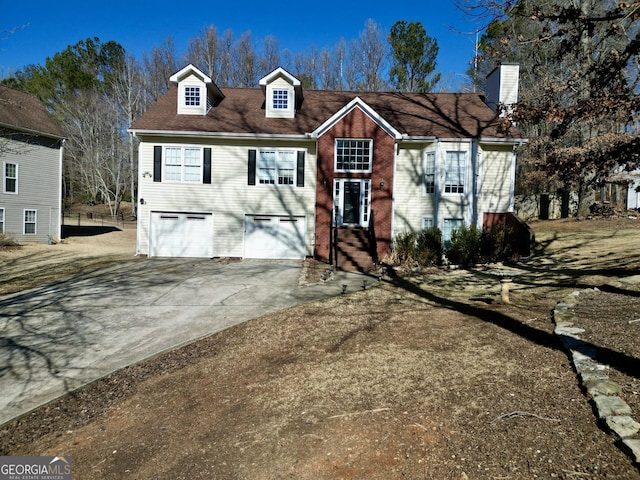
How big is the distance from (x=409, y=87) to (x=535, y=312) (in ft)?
102

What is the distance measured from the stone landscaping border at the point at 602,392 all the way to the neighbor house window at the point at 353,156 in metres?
12.2

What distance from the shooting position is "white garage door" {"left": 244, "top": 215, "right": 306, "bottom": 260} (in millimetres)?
18703

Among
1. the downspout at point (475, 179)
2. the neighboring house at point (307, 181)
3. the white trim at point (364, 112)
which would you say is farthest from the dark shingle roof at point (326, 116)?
the white trim at point (364, 112)

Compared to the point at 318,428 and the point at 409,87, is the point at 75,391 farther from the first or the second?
the point at 409,87

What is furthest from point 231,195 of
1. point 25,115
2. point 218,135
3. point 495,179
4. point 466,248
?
point 25,115

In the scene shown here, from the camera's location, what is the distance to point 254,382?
6520 millimetres

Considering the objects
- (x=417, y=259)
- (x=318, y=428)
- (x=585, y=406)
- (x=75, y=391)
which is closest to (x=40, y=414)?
(x=75, y=391)

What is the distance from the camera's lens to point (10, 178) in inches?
876

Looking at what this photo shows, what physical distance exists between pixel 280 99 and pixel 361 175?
5454 mm

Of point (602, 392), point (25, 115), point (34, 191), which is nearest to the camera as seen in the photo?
point (602, 392)

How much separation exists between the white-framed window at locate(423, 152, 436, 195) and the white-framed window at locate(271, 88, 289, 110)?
687cm

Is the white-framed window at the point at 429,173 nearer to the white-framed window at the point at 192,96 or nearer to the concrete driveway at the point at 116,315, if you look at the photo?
A: the concrete driveway at the point at 116,315

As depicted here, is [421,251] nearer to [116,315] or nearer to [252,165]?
[252,165]

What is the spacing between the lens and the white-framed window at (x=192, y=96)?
19.5 metres
